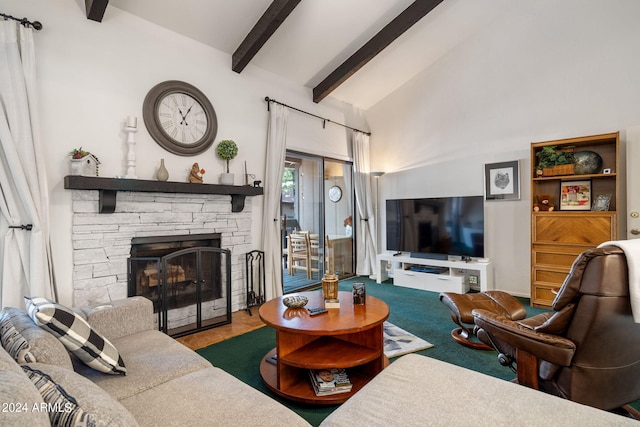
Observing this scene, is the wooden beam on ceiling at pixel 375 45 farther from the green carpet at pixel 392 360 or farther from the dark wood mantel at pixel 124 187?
the green carpet at pixel 392 360

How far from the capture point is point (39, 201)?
2408 mm

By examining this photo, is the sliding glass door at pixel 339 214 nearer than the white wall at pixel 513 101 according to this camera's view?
No

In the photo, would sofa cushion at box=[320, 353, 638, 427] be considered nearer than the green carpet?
Yes

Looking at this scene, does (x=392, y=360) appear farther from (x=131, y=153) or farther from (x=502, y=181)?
(x=502, y=181)

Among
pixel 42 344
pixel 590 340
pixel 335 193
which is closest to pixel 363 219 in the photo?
pixel 335 193

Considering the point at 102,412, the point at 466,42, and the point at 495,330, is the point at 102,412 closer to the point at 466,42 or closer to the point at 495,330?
the point at 495,330

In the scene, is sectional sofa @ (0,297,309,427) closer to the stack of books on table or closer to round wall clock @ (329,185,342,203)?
the stack of books on table

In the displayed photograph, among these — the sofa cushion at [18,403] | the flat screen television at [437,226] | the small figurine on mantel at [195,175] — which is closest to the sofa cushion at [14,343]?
the sofa cushion at [18,403]

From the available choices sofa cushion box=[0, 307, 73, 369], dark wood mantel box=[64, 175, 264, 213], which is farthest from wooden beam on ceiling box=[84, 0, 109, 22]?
sofa cushion box=[0, 307, 73, 369]

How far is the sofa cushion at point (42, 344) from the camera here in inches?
45.6

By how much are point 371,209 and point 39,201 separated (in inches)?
167

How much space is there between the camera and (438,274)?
440 cm

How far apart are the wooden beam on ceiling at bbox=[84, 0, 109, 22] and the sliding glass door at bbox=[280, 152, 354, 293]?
2424mm

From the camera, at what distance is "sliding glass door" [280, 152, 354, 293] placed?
15.1ft
